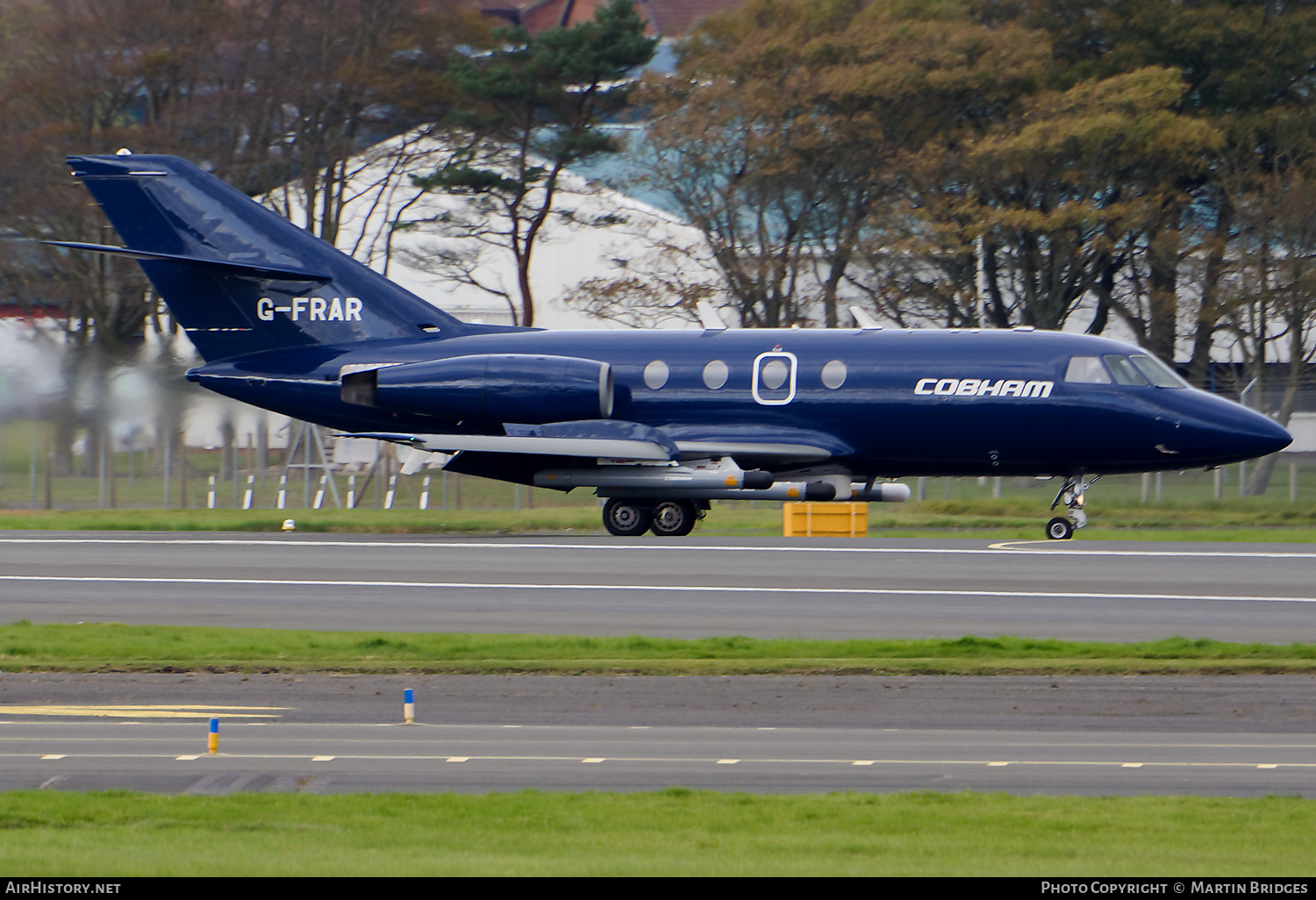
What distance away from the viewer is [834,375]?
27.5m

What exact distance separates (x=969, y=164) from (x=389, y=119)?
66.1 ft

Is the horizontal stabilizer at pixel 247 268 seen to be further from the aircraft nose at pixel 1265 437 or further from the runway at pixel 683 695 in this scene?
the aircraft nose at pixel 1265 437

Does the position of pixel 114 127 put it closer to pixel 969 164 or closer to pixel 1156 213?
pixel 969 164

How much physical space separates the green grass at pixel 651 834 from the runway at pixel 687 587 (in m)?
7.70

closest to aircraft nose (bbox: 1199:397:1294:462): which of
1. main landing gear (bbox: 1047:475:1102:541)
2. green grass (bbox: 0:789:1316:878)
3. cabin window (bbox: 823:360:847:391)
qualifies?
main landing gear (bbox: 1047:475:1102:541)

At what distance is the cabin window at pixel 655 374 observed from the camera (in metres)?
28.1

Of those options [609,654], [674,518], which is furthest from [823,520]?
[609,654]

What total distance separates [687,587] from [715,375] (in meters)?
8.10

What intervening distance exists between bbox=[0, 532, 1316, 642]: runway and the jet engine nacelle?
2357mm

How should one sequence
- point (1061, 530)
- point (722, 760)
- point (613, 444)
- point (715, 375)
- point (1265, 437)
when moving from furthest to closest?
point (715, 375), point (1061, 530), point (613, 444), point (1265, 437), point (722, 760)

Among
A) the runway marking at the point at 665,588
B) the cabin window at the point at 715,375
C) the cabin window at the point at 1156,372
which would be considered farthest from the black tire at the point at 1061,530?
the runway marking at the point at 665,588

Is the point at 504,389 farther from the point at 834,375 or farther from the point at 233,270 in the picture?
the point at 233,270

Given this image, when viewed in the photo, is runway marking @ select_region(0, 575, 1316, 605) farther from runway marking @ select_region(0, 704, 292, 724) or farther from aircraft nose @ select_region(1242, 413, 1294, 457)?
runway marking @ select_region(0, 704, 292, 724)

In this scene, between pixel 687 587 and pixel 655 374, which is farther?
pixel 655 374
